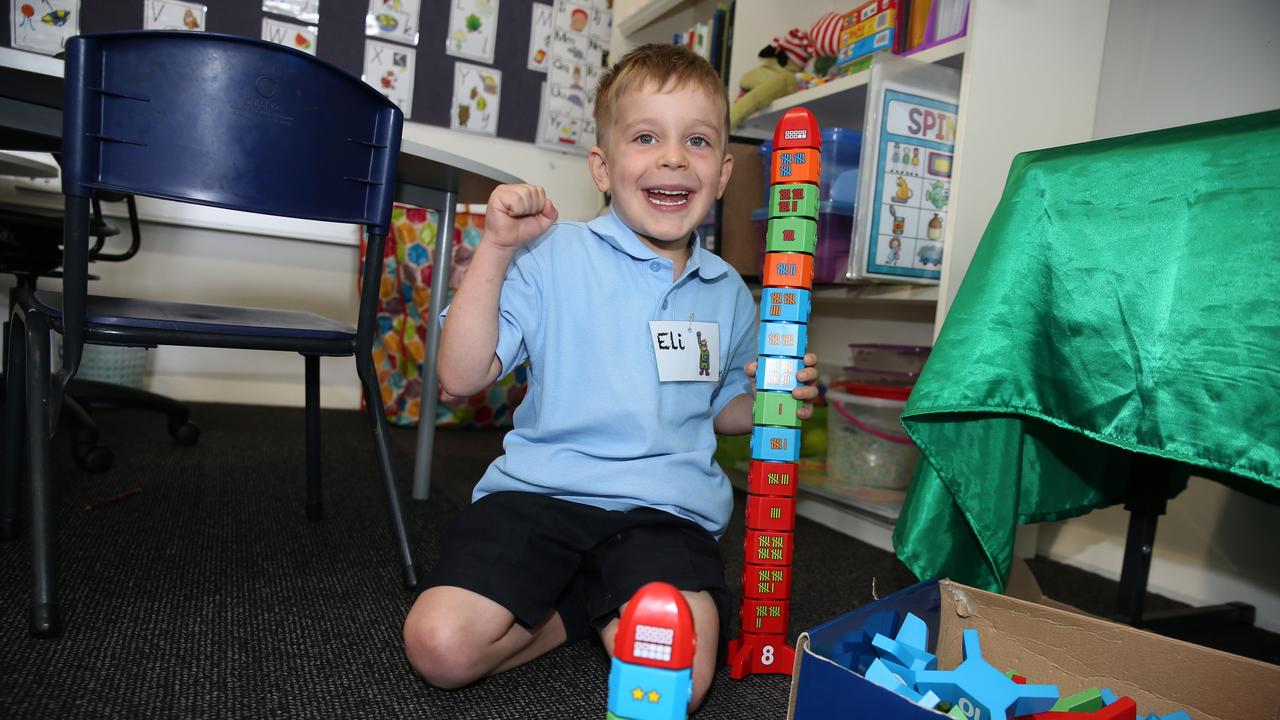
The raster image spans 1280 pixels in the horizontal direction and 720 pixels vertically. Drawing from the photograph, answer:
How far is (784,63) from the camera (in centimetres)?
190

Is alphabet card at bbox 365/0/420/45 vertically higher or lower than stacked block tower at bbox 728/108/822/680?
higher

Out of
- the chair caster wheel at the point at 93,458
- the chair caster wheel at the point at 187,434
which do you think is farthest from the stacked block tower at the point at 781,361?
the chair caster wheel at the point at 187,434

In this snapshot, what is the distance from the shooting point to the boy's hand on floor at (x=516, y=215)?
33.3 inches

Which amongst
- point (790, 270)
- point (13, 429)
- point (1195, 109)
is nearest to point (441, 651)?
point (790, 270)

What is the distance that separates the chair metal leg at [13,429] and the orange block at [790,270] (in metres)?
1.02

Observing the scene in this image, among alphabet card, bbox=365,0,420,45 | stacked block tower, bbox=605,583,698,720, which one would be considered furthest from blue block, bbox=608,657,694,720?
alphabet card, bbox=365,0,420,45

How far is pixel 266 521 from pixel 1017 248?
4.03 ft

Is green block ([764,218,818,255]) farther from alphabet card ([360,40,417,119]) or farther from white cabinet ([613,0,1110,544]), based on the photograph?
alphabet card ([360,40,417,119])

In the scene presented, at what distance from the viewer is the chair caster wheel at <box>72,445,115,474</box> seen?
5.06 ft

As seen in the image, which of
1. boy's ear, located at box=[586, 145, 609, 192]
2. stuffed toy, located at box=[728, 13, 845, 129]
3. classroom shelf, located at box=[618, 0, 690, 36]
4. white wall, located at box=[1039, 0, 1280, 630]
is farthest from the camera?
classroom shelf, located at box=[618, 0, 690, 36]

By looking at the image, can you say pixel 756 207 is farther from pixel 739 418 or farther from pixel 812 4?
pixel 739 418

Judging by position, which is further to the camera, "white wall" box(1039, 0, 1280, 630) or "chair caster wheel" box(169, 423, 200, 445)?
"chair caster wheel" box(169, 423, 200, 445)

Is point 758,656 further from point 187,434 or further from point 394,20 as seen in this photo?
point 394,20

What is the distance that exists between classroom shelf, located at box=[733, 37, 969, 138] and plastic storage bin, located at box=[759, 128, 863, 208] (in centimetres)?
9
